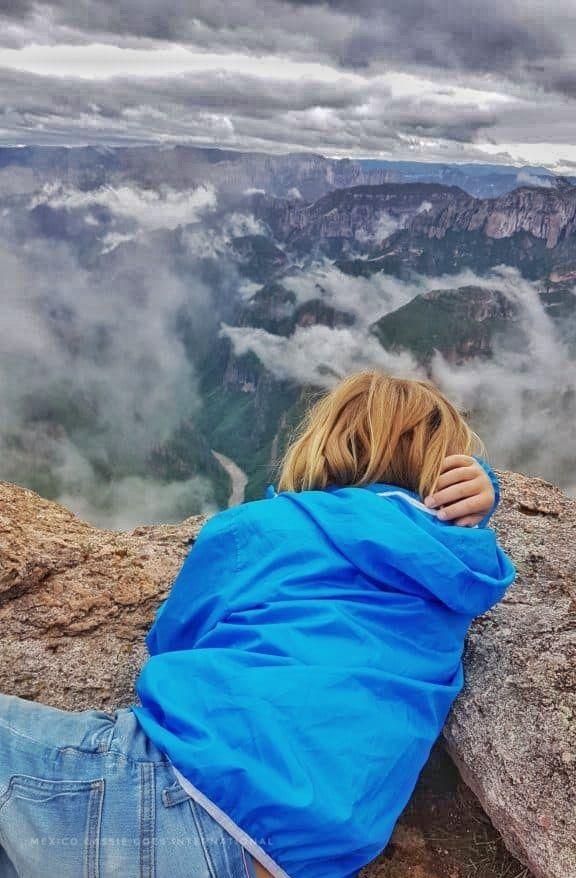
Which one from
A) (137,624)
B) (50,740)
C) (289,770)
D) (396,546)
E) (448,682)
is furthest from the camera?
(137,624)

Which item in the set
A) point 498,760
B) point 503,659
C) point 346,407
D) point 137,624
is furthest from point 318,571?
point 137,624

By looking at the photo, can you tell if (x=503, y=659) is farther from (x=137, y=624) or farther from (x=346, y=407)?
(x=137, y=624)

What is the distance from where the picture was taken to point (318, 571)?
143 inches

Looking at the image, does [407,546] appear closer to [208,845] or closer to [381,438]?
[381,438]

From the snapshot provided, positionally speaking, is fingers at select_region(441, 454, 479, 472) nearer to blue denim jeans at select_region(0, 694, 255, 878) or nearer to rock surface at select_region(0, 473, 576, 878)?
rock surface at select_region(0, 473, 576, 878)

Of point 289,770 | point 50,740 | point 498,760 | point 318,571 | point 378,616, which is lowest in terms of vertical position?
point 498,760

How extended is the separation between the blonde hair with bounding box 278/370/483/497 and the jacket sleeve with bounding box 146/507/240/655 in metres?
0.83

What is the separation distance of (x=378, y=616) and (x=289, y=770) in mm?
975

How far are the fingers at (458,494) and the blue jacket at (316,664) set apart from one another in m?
0.10

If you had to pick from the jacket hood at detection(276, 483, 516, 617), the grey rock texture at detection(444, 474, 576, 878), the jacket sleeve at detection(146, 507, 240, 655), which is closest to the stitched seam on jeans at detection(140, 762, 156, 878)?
the jacket sleeve at detection(146, 507, 240, 655)

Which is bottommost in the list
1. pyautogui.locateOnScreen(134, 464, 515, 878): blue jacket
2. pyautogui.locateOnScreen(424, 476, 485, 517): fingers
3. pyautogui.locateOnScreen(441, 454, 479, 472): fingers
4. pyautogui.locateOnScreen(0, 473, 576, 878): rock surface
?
pyautogui.locateOnScreen(0, 473, 576, 878): rock surface

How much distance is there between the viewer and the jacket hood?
3.65 meters

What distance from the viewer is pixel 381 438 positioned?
4395 millimetres

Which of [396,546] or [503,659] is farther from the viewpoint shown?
[503,659]
